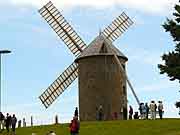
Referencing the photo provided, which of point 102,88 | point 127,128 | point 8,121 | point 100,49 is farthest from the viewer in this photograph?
point 100,49

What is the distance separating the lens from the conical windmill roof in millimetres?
57219

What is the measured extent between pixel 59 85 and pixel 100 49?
23.9ft

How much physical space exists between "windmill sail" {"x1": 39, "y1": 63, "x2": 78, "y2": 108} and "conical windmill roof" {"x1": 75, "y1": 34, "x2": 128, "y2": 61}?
4.42m

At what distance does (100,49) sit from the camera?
57.5m

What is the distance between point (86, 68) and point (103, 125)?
16433 millimetres

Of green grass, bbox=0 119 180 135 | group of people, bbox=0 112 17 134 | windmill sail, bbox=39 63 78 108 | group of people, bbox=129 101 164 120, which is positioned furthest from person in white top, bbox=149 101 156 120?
windmill sail, bbox=39 63 78 108

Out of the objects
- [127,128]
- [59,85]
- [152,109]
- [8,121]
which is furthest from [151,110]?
[59,85]

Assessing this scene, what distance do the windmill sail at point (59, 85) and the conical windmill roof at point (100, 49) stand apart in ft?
14.5

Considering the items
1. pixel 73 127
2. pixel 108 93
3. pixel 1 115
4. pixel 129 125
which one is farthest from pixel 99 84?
pixel 73 127

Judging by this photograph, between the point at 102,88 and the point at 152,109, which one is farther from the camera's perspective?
the point at 102,88

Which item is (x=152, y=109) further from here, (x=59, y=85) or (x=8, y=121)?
(x=59, y=85)

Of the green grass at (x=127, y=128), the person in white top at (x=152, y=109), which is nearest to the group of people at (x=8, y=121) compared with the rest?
the green grass at (x=127, y=128)

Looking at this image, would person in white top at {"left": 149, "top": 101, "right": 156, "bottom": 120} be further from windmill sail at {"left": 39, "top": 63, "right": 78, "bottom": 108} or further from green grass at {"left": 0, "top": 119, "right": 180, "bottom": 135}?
windmill sail at {"left": 39, "top": 63, "right": 78, "bottom": 108}

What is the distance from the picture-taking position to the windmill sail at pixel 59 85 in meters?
61.5
